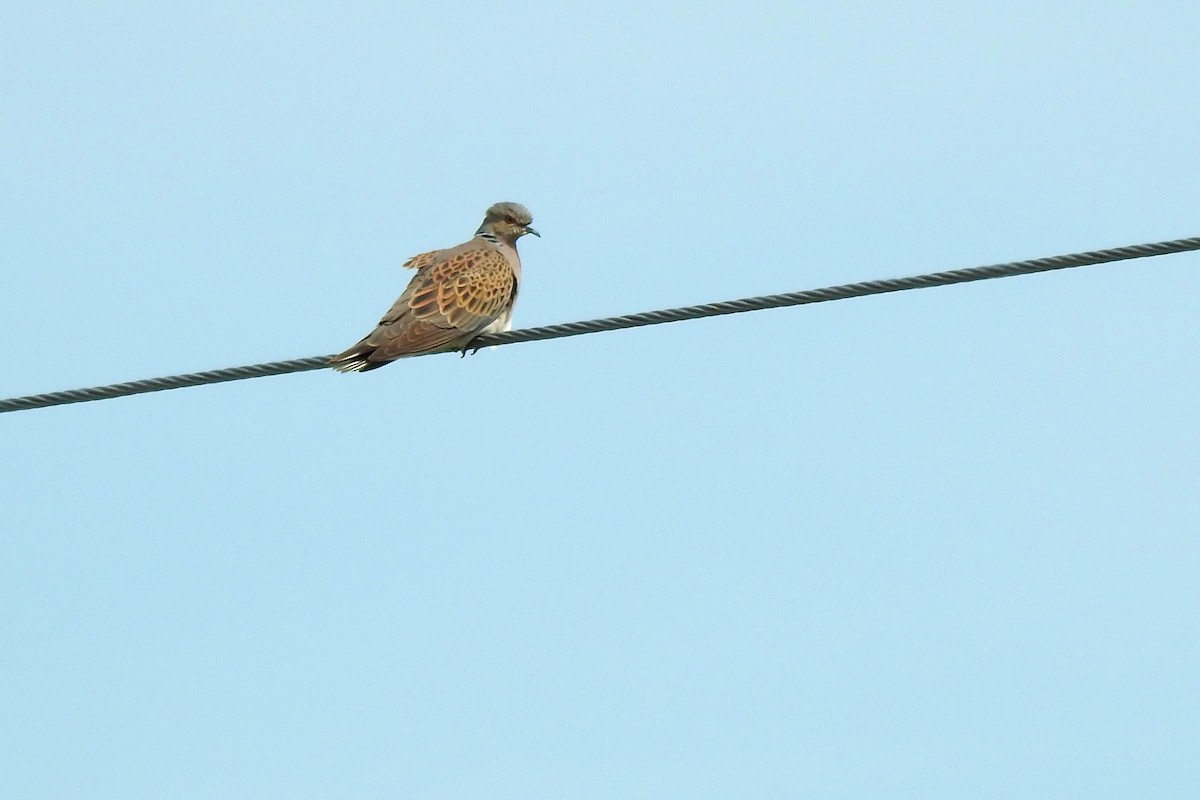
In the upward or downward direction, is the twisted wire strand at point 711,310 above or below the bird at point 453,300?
below

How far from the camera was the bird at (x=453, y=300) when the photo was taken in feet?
35.2

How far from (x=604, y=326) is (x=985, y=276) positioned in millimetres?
1683

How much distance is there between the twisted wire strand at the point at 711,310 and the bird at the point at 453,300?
56.5 inches

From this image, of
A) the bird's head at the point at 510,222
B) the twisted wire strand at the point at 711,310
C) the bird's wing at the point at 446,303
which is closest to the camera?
the twisted wire strand at the point at 711,310

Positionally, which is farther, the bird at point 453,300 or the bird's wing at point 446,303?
the bird's wing at point 446,303

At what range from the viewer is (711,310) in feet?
26.4

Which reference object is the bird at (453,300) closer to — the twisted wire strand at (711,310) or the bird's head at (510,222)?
the bird's head at (510,222)

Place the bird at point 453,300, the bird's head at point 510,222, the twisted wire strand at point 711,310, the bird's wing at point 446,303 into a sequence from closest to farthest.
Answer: the twisted wire strand at point 711,310 < the bird at point 453,300 < the bird's wing at point 446,303 < the bird's head at point 510,222

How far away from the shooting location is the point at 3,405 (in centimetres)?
816

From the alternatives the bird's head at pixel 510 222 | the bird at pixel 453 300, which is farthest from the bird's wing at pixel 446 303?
the bird's head at pixel 510 222

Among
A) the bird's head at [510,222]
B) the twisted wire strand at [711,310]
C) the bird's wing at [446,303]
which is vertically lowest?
the twisted wire strand at [711,310]

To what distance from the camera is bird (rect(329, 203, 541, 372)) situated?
10742 millimetres

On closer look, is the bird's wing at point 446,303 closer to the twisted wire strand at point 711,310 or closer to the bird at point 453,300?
the bird at point 453,300

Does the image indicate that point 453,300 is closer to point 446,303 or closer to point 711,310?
point 446,303
